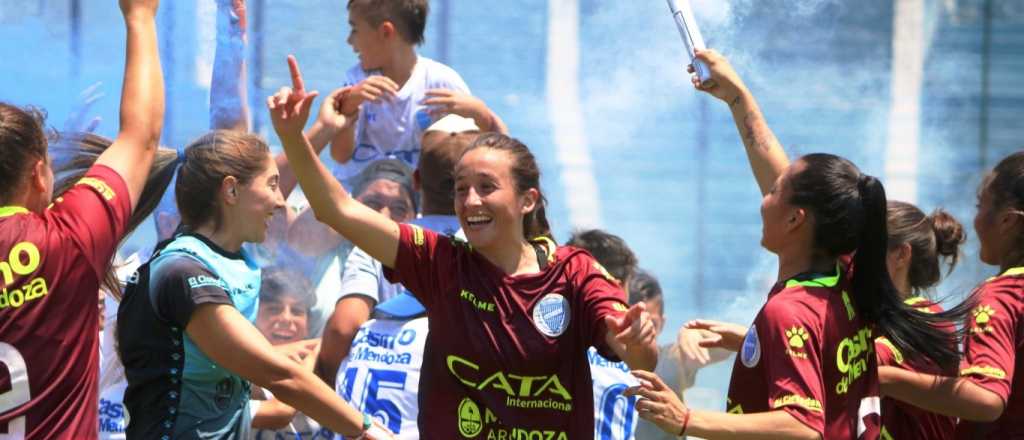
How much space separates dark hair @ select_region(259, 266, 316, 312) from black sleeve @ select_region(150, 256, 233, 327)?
79.4 inches

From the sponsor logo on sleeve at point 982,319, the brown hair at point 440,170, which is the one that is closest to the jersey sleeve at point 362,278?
the brown hair at point 440,170

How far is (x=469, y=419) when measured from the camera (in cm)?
358

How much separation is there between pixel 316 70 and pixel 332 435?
2259mm

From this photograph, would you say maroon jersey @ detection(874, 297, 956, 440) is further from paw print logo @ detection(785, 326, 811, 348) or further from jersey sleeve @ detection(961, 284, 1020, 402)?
paw print logo @ detection(785, 326, 811, 348)

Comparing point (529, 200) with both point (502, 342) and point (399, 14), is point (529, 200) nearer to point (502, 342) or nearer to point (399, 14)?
point (502, 342)

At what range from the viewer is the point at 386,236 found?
11.7ft

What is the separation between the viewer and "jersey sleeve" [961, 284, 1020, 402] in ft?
12.3

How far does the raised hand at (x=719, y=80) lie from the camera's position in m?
4.14

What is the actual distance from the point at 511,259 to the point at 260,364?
74cm

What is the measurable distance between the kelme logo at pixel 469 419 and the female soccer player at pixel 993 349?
1128mm

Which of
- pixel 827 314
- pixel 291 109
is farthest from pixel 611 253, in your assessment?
pixel 291 109

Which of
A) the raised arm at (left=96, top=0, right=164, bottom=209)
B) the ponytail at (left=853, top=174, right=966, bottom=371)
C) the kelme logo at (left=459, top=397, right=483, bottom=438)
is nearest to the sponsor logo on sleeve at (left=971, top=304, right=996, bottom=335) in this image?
the ponytail at (left=853, top=174, right=966, bottom=371)

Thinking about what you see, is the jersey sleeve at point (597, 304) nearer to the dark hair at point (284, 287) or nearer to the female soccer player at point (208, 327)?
the female soccer player at point (208, 327)

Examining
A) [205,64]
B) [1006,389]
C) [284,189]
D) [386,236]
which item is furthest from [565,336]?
[205,64]
